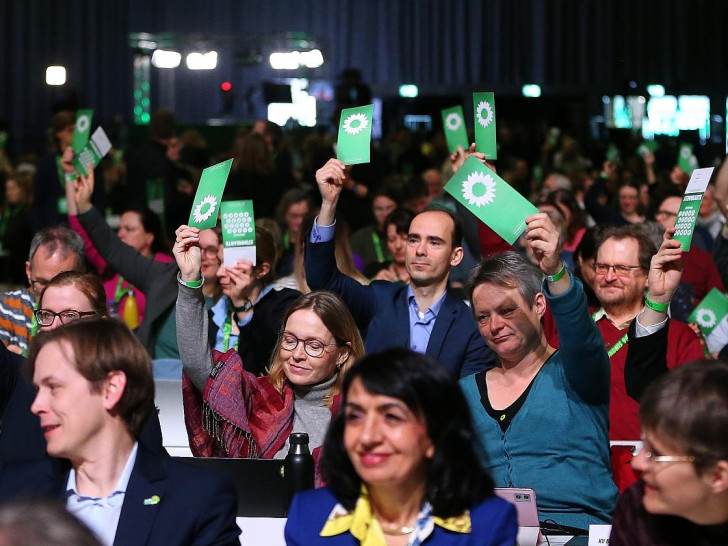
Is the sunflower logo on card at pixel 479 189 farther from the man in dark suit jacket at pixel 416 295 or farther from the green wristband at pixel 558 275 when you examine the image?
the man in dark suit jacket at pixel 416 295

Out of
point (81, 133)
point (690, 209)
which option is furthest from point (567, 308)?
point (81, 133)

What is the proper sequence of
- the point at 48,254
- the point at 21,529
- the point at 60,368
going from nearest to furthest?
1. the point at 21,529
2. the point at 60,368
3. the point at 48,254

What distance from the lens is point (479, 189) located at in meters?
3.91

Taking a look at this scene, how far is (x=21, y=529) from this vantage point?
1.67 m

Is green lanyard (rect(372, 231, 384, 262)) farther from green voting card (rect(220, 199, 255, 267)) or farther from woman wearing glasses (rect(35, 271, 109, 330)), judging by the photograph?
woman wearing glasses (rect(35, 271, 109, 330))

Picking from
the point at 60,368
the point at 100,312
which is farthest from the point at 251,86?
the point at 60,368

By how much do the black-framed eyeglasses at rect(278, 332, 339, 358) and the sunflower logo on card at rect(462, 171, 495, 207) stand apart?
672 mm

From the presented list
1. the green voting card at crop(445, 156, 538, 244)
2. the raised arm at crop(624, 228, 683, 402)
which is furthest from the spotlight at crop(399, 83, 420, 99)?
the raised arm at crop(624, 228, 683, 402)

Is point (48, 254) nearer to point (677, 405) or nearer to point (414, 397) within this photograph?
point (414, 397)

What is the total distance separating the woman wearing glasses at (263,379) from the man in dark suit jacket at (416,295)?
621 millimetres

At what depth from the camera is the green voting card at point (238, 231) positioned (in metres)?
4.80

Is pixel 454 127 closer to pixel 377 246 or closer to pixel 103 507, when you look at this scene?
pixel 377 246

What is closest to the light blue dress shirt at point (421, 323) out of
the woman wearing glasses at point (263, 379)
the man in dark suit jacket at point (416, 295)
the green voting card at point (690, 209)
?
the man in dark suit jacket at point (416, 295)

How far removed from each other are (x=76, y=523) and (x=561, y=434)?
203cm
